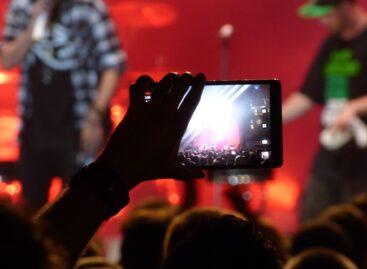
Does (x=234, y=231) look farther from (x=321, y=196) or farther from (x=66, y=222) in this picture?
(x=321, y=196)

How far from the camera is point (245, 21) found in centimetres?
582

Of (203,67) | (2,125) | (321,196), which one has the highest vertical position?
(203,67)

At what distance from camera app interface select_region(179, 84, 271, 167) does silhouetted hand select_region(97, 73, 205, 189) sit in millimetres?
208

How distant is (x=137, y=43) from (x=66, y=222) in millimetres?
4808

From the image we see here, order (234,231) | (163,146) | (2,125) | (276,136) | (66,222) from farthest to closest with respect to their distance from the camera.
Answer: (2,125)
(276,136)
(234,231)
(163,146)
(66,222)

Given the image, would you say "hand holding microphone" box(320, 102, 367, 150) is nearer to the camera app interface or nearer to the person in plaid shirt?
the person in plaid shirt

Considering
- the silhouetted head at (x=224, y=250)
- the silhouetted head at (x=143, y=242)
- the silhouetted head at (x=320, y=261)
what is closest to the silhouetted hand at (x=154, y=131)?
the silhouetted head at (x=224, y=250)

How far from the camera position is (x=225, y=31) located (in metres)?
5.80

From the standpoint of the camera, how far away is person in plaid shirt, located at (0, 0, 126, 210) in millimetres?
5422

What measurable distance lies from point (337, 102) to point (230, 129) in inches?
173

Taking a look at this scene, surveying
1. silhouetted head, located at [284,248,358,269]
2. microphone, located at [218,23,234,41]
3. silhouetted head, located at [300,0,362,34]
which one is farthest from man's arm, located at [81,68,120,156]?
silhouetted head, located at [284,248,358,269]

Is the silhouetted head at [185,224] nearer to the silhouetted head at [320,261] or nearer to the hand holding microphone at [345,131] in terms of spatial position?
the silhouetted head at [320,261]

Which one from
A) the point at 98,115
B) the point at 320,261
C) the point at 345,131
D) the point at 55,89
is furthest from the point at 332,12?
the point at 320,261

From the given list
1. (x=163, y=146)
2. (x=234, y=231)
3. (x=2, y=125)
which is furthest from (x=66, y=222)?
(x=2, y=125)
